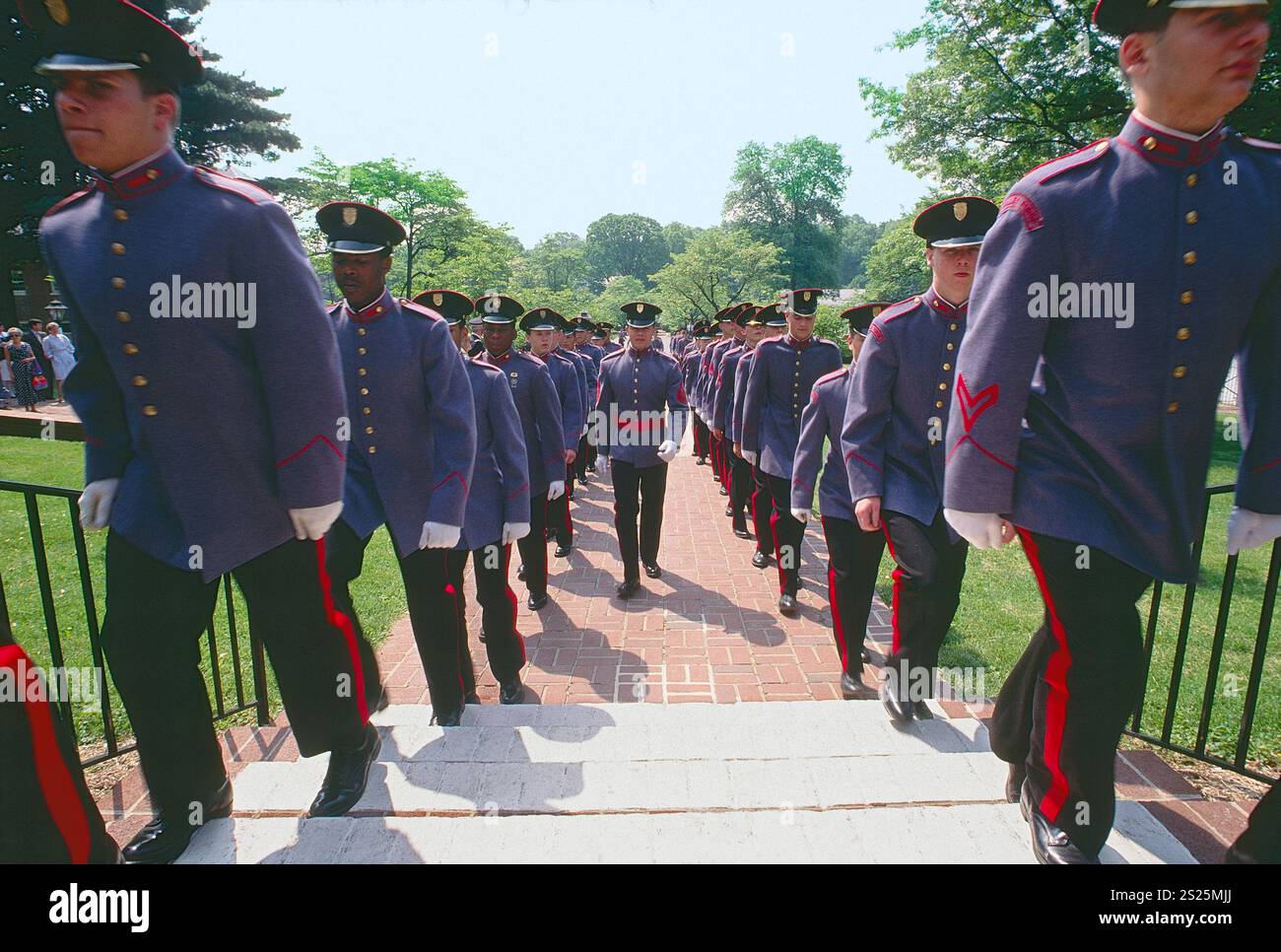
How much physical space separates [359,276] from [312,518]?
5.12 ft

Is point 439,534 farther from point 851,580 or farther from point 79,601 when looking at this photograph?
point 79,601

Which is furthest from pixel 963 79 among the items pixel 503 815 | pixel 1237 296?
pixel 503 815

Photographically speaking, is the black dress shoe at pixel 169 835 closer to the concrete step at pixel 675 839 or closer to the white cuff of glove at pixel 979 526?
the concrete step at pixel 675 839

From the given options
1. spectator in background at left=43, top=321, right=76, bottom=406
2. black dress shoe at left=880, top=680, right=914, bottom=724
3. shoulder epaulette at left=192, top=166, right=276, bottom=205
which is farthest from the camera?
spectator in background at left=43, top=321, right=76, bottom=406

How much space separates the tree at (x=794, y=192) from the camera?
6950cm

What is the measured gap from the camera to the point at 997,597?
6.21m

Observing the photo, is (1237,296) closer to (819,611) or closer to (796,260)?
(819,611)

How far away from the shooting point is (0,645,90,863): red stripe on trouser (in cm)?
168

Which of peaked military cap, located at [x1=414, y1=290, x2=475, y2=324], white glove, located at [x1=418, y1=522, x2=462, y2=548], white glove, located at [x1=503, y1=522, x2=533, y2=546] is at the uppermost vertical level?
peaked military cap, located at [x1=414, y1=290, x2=475, y2=324]

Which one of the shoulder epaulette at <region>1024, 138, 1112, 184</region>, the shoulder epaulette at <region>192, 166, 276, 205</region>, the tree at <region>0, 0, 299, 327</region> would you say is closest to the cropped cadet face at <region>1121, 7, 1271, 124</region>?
the shoulder epaulette at <region>1024, 138, 1112, 184</region>

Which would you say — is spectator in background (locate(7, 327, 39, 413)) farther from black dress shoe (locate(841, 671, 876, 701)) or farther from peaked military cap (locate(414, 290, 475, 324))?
black dress shoe (locate(841, 671, 876, 701))

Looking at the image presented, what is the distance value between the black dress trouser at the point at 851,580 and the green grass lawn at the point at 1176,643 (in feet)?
2.74

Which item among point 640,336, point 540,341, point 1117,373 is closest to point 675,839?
point 1117,373

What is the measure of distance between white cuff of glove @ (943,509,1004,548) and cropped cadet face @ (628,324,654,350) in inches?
204
